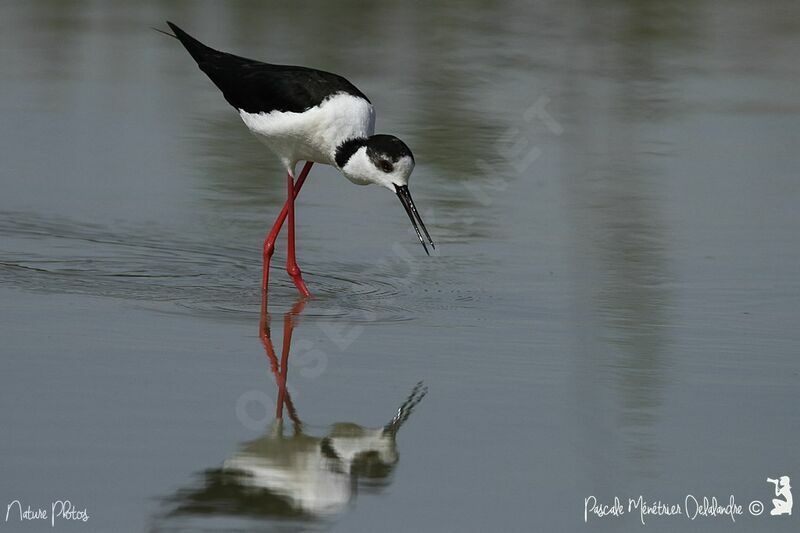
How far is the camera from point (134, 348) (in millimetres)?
5836

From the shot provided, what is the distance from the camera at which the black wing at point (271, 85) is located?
7.42 meters

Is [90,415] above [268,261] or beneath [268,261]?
beneath

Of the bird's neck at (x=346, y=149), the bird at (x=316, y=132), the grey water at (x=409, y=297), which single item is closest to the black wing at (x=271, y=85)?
the bird at (x=316, y=132)

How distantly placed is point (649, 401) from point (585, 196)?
11.5 feet

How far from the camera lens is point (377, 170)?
711cm

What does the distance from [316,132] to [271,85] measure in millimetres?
381

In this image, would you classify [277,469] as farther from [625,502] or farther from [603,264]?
[603,264]

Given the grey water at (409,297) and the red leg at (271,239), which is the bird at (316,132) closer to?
the red leg at (271,239)

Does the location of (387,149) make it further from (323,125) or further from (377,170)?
(323,125)

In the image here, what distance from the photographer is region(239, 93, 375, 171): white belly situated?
24.0 ft

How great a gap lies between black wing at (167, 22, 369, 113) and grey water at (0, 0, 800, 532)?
2.21 feet

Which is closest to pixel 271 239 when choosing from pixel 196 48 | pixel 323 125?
pixel 323 125

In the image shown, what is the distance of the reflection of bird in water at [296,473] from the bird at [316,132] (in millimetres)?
1938

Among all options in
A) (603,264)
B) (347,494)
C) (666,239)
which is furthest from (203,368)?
(666,239)
